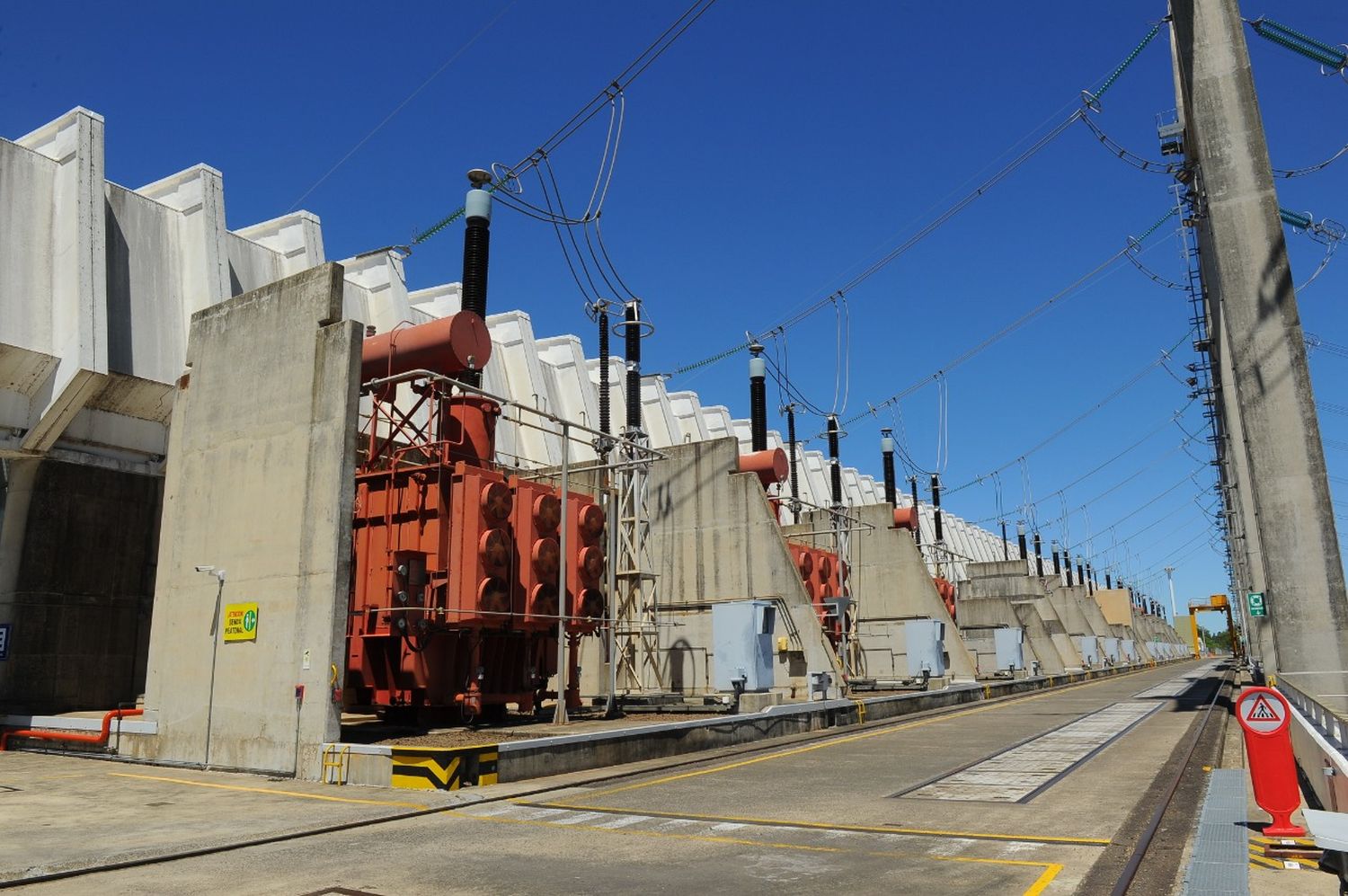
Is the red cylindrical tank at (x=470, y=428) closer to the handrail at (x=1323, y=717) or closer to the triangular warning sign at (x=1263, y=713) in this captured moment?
the triangular warning sign at (x=1263, y=713)

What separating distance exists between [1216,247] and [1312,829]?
65.0ft

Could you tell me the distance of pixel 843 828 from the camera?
9719 millimetres

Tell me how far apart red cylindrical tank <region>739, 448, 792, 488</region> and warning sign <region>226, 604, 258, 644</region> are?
58.3 ft

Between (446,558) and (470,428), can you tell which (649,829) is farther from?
(470,428)

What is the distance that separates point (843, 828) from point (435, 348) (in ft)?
40.4

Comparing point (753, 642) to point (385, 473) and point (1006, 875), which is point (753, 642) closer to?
point (385, 473)

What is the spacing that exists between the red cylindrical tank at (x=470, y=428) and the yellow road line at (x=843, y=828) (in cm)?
893

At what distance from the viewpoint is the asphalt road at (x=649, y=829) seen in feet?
24.8

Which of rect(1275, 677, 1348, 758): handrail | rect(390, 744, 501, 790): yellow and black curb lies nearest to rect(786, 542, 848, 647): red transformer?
rect(1275, 677, 1348, 758): handrail

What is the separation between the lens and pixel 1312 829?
17.8 feet

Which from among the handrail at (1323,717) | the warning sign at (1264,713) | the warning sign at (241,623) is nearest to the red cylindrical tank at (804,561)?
the handrail at (1323,717)

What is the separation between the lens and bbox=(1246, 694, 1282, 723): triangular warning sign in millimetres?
8617

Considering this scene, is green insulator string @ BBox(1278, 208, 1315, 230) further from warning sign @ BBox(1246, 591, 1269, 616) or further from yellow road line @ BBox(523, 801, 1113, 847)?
yellow road line @ BBox(523, 801, 1113, 847)

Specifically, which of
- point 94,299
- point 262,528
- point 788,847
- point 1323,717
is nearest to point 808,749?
point 1323,717
